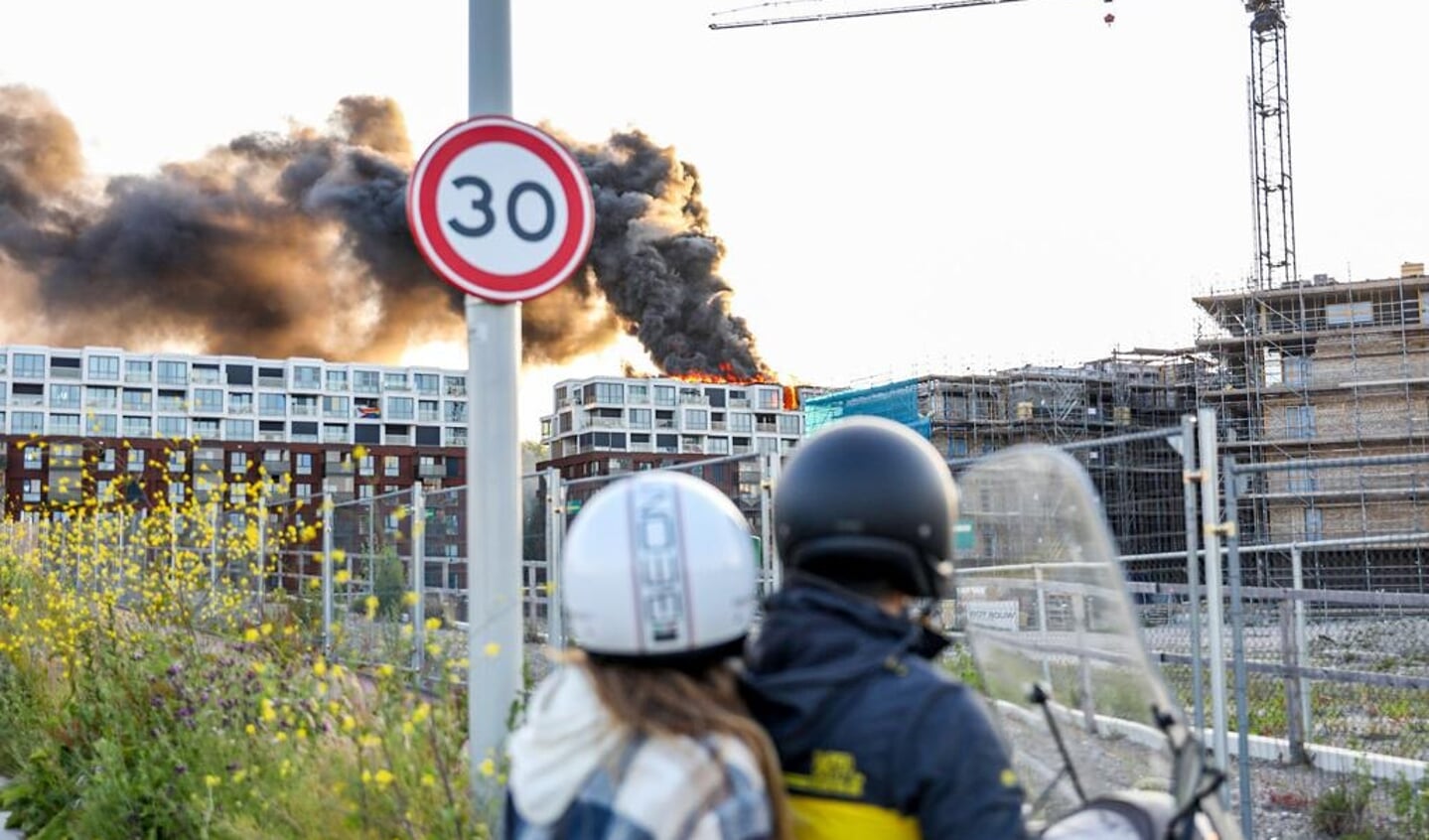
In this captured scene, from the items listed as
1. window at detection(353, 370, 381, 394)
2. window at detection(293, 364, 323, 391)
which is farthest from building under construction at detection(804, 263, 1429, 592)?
window at detection(293, 364, 323, 391)

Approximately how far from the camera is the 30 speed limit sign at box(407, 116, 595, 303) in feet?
13.6

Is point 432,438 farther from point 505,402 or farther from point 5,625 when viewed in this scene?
point 505,402

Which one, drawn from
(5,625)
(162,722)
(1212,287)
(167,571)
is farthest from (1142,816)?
(1212,287)

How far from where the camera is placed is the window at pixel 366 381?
11681 centimetres

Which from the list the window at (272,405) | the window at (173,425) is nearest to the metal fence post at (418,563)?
the window at (173,425)

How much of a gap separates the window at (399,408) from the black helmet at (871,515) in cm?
11698

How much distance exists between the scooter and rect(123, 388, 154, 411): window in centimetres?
11707

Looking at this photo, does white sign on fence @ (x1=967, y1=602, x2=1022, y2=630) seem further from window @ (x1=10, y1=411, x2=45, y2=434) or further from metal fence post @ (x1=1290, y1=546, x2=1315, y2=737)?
window @ (x1=10, y1=411, x2=45, y2=434)

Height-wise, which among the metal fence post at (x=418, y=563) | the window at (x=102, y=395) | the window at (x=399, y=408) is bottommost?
the metal fence post at (x=418, y=563)

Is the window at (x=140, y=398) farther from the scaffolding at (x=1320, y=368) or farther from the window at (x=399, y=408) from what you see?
the scaffolding at (x=1320, y=368)

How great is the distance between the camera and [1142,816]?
6.96ft

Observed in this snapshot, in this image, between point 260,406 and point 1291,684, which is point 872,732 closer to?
point 1291,684

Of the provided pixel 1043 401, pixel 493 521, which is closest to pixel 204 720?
pixel 493 521

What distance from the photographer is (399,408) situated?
117125 millimetres
